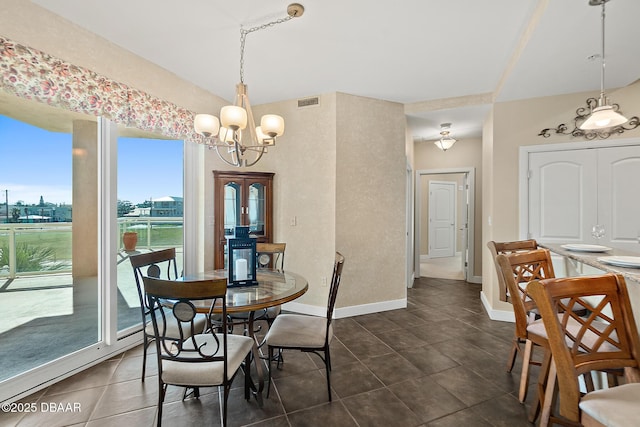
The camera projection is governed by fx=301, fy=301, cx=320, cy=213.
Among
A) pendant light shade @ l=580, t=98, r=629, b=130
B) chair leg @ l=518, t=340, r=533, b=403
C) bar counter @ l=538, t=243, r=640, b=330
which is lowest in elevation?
chair leg @ l=518, t=340, r=533, b=403

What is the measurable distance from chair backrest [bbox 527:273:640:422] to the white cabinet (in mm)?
2588

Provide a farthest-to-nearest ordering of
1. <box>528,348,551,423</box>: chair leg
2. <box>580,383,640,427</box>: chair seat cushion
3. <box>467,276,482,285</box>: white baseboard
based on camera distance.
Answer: <box>467,276,482,285</box>: white baseboard, <box>528,348,551,423</box>: chair leg, <box>580,383,640,427</box>: chair seat cushion

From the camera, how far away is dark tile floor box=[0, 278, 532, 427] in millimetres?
1886

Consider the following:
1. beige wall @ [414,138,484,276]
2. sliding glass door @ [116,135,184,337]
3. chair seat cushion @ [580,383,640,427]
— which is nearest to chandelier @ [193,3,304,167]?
sliding glass door @ [116,135,184,337]

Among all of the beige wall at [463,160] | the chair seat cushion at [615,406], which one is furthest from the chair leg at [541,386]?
the beige wall at [463,160]

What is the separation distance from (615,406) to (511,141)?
130 inches

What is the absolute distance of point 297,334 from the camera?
2.11 meters

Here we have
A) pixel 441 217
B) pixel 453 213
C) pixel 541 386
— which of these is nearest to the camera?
pixel 541 386

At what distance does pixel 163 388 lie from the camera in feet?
5.59

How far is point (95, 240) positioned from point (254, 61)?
2.21m

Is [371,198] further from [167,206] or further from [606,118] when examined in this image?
[167,206]

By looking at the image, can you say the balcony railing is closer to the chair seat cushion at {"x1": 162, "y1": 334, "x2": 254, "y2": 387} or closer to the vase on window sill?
the vase on window sill

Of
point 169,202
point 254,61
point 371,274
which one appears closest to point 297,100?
point 254,61

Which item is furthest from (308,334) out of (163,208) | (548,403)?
(163,208)
